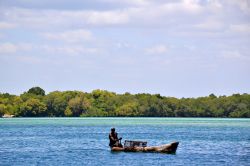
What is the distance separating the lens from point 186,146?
7275cm

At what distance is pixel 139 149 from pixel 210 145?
12477mm

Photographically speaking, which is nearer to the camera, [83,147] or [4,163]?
[4,163]

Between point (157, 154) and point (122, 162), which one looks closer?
point (122, 162)

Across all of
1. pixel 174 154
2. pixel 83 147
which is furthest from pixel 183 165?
pixel 83 147

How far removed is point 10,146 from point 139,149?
15199 mm

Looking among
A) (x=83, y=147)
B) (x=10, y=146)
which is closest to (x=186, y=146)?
(x=83, y=147)

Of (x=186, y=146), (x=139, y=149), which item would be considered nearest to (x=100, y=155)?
(x=139, y=149)

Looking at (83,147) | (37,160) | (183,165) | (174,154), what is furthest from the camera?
(83,147)

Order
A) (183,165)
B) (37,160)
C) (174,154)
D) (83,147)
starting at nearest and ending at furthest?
(183,165), (37,160), (174,154), (83,147)

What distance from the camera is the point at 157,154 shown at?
6272 centimetres

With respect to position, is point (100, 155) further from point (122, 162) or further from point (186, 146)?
point (186, 146)

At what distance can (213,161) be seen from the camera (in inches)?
2231

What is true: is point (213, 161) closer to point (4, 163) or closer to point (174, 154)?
point (174, 154)

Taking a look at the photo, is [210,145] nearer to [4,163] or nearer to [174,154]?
[174,154]
